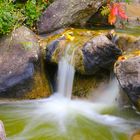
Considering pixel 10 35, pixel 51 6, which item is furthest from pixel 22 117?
pixel 51 6

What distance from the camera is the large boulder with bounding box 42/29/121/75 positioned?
7285 millimetres

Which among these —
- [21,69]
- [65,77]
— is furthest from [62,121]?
[21,69]

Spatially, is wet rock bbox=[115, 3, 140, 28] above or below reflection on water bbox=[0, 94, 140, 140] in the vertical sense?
above

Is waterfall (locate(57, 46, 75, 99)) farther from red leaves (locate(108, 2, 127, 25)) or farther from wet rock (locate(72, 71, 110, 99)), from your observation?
red leaves (locate(108, 2, 127, 25))

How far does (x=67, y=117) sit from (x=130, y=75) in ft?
4.88

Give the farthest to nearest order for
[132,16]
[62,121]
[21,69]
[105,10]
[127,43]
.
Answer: [132,16], [105,10], [127,43], [21,69], [62,121]

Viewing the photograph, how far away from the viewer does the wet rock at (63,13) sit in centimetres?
866

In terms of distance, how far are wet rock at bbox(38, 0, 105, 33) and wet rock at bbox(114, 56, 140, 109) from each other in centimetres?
253

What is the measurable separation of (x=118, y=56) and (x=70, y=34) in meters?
1.41

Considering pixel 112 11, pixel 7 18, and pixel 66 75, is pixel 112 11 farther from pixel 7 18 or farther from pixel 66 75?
pixel 7 18

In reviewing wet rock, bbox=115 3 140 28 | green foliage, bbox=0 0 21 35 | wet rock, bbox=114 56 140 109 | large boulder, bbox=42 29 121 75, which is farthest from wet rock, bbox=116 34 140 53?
green foliage, bbox=0 0 21 35

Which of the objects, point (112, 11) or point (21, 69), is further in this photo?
point (112, 11)

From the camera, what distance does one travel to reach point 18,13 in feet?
28.1

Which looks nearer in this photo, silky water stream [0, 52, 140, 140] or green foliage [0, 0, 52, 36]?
silky water stream [0, 52, 140, 140]
